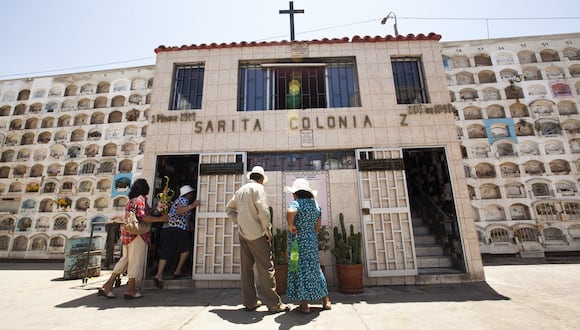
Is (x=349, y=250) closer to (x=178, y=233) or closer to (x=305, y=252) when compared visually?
(x=305, y=252)

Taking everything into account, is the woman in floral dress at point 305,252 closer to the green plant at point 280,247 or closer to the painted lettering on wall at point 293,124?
the green plant at point 280,247

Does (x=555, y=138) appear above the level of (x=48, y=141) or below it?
below

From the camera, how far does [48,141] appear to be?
18.9 metres

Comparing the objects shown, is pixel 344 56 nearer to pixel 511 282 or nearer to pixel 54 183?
pixel 511 282

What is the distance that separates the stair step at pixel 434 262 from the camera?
5836 mm

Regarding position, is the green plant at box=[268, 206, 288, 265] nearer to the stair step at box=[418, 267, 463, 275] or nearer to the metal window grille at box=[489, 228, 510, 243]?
the stair step at box=[418, 267, 463, 275]

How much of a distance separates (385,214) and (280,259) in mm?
2566

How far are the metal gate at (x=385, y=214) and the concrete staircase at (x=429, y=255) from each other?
0.72 m

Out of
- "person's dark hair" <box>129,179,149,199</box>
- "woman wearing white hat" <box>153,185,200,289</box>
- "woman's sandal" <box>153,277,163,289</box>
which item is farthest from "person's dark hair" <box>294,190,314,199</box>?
"woman's sandal" <box>153,277,163,289</box>

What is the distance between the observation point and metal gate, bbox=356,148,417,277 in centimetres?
524

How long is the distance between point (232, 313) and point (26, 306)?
11.3 ft

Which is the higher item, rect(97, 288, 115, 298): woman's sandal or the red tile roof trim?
the red tile roof trim

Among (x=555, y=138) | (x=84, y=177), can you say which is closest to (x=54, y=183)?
(x=84, y=177)

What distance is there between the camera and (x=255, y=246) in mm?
3725
